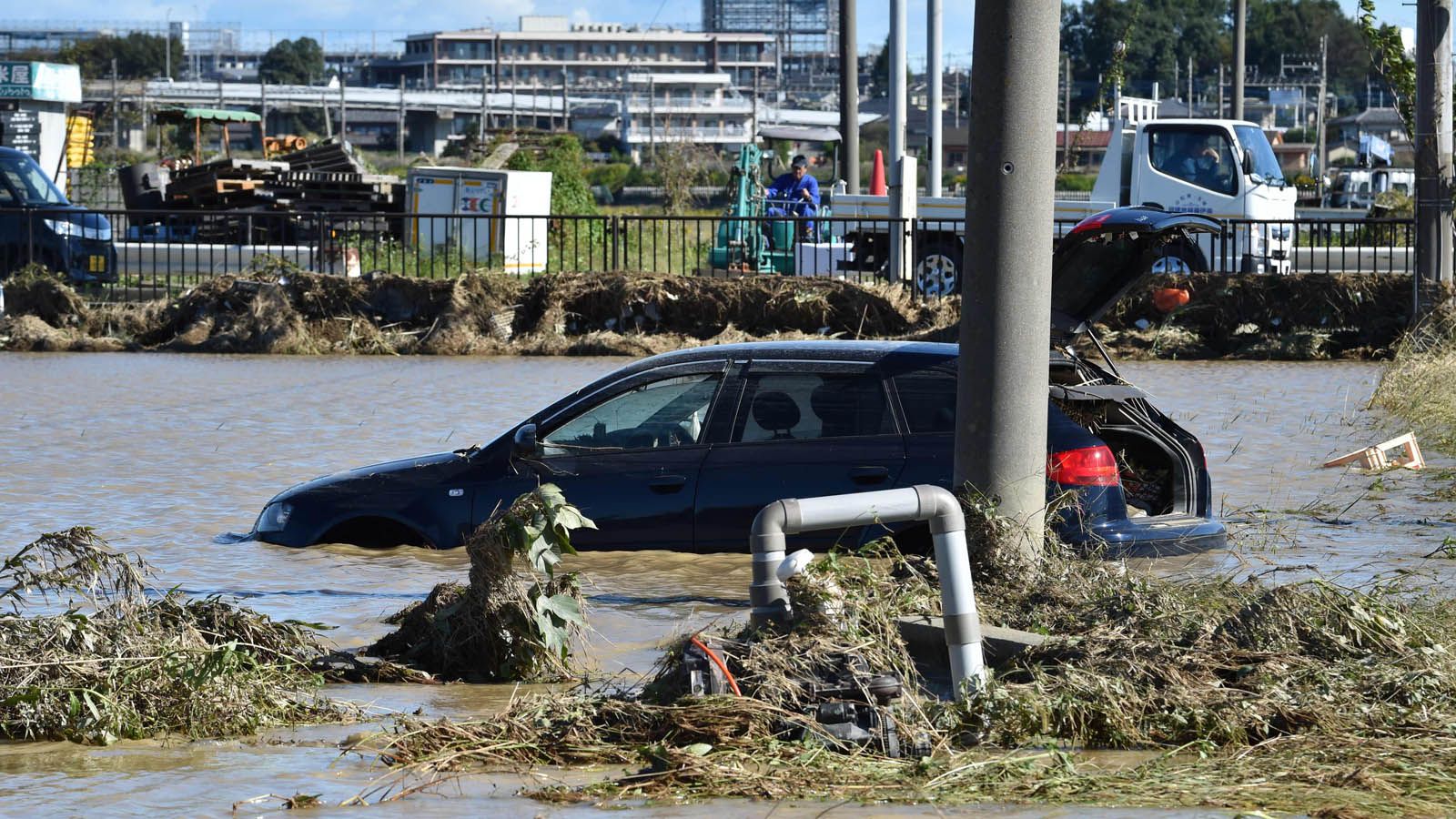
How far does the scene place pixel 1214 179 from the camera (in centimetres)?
2453

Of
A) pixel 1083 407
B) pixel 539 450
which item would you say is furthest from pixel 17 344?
pixel 1083 407

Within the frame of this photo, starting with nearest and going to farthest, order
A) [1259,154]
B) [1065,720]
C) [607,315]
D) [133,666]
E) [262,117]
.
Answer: [1065,720] → [133,666] → [607,315] → [1259,154] → [262,117]

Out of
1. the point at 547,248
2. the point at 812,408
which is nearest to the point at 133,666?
the point at 812,408

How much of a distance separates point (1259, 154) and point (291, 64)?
6621 inches

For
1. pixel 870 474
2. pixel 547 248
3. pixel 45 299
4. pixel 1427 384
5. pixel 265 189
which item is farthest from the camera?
pixel 265 189

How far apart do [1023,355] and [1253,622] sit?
1485 mm

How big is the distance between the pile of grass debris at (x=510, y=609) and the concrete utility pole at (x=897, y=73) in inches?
866

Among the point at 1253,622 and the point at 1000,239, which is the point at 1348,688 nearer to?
the point at 1253,622

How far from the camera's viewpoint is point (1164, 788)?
15.6ft

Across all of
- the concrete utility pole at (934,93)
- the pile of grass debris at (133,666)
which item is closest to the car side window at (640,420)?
the pile of grass debris at (133,666)

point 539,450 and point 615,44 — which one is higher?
point 615,44

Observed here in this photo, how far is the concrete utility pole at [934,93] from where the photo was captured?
29.9m

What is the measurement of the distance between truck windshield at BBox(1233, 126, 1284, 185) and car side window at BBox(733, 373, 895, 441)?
17393mm

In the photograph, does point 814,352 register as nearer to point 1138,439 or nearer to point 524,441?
point 524,441
